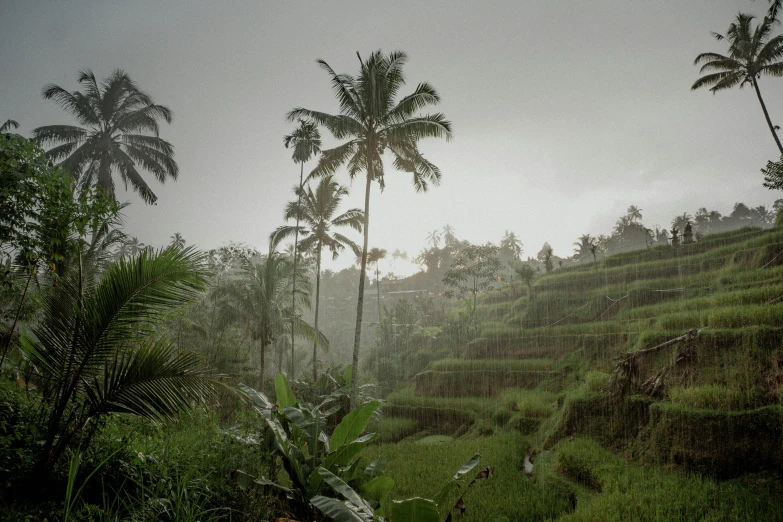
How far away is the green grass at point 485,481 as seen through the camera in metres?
6.11

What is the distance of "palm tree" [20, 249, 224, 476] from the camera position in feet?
12.0

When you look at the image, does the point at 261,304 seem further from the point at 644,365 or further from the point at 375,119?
the point at 644,365

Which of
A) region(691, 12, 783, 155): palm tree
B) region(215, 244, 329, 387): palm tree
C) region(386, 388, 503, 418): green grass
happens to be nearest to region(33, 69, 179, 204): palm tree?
region(215, 244, 329, 387): palm tree

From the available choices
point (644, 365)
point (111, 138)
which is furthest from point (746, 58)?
point (111, 138)

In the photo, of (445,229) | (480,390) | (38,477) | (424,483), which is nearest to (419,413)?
(480,390)

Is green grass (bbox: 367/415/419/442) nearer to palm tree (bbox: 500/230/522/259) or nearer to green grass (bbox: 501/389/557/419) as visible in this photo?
green grass (bbox: 501/389/557/419)

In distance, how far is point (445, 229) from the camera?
2594 inches

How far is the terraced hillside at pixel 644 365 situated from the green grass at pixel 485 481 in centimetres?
130

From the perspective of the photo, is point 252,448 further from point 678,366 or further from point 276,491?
point 678,366

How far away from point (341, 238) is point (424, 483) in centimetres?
1448

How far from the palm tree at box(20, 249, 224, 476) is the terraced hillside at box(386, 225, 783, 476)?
25.0ft

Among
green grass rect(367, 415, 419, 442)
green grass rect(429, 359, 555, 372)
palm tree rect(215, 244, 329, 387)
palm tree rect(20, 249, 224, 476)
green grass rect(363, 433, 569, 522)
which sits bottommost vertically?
green grass rect(367, 415, 419, 442)

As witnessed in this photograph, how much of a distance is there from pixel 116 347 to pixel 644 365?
989 centimetres

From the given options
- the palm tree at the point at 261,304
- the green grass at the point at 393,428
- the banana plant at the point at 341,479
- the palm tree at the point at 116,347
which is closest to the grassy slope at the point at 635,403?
the green grass at the point at 393,428
